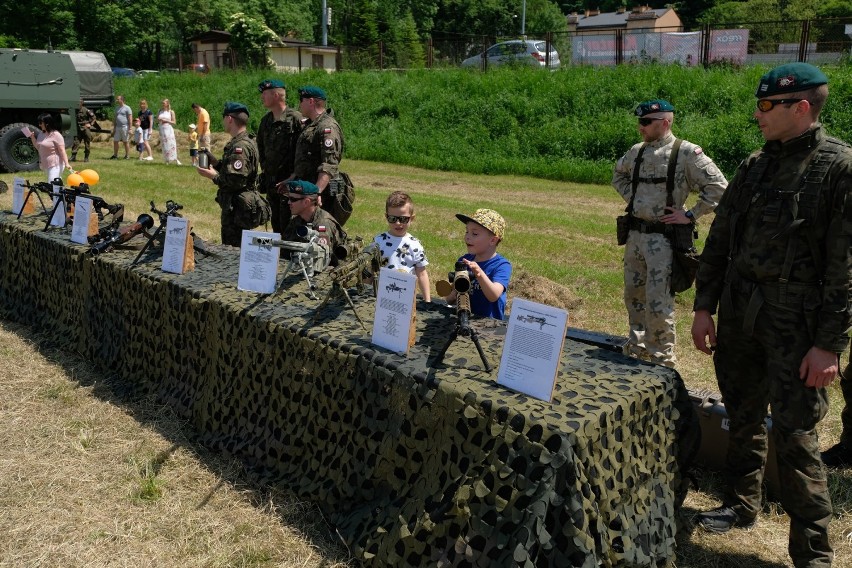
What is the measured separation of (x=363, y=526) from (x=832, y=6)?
65.1 metres

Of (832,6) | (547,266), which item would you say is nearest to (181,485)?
(547,266)

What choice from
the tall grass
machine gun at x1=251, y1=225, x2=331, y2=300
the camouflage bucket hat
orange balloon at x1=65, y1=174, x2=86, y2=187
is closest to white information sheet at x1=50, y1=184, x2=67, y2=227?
orange balloon at x1=65, y1=174, x2=86, y2=187

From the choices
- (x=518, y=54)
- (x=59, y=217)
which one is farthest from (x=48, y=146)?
(x=518, y=54)

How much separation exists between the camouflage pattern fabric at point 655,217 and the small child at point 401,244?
4.50 feet

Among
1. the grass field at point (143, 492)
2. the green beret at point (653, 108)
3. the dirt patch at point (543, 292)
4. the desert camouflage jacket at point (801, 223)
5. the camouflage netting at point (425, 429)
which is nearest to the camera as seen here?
the camouflage netting at point (425, 429)

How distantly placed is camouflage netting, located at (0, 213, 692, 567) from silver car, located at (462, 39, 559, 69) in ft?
65.9

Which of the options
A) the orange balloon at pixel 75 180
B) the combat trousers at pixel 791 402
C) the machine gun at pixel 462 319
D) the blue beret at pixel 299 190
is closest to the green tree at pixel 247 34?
the orange balloon at pixel 75 180

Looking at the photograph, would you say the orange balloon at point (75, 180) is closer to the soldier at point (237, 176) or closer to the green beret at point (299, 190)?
the soldier at point (237, 176)

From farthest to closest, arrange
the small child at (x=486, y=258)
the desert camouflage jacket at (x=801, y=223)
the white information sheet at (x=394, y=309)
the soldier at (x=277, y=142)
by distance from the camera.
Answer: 1. the soldier at (x=277, y=142)
2. the small child at (x=486, y=258)
3. the white information sheet at (x=394, y=309)
4. the desert camouflage jacket at (x=801, y=223)

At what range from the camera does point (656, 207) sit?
4.61 meters

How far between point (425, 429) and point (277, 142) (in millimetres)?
4163

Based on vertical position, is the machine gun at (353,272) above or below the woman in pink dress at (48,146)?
below

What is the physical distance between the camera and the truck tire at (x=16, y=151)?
46.8ft

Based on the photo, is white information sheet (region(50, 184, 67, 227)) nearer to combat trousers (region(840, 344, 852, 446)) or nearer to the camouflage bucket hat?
the camouflage bucket hat
